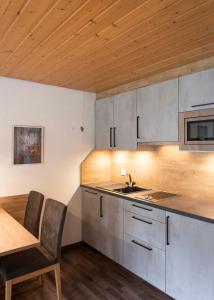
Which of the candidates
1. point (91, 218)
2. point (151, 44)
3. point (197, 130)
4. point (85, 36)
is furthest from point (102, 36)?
point (91, 218)

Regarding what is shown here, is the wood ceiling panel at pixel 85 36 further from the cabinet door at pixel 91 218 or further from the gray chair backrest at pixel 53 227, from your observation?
the cabinet door at pixel 91 218

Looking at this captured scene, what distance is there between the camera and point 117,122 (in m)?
3.10

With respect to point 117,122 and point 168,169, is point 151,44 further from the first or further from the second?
point 168,169

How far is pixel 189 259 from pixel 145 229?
53cm

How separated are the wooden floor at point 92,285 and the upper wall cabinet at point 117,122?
148cm

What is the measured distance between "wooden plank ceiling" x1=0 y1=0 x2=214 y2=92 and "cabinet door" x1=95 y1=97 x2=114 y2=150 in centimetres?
64

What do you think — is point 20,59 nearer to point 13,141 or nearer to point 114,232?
point 13,141

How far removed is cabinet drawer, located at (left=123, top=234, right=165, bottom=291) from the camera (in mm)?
2291

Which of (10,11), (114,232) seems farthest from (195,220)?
(10,11)

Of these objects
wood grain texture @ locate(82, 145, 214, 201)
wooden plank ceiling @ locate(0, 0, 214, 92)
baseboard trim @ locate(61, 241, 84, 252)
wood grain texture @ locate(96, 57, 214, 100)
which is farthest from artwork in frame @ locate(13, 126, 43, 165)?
baseboard trim @ locate(61, 241, 84, 252)

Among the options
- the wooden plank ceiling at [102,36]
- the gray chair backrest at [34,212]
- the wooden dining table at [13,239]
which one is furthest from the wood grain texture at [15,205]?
the wooden plank ceiling at [102,36]

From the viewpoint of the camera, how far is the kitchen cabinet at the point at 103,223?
9.17 ft

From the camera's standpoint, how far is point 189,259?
6.64ft

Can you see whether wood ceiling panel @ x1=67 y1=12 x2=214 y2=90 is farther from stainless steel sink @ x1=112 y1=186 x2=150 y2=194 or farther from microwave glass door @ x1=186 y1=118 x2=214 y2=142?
stainless steel sink @ x1=112 y1=186 x2=150 y2=194
